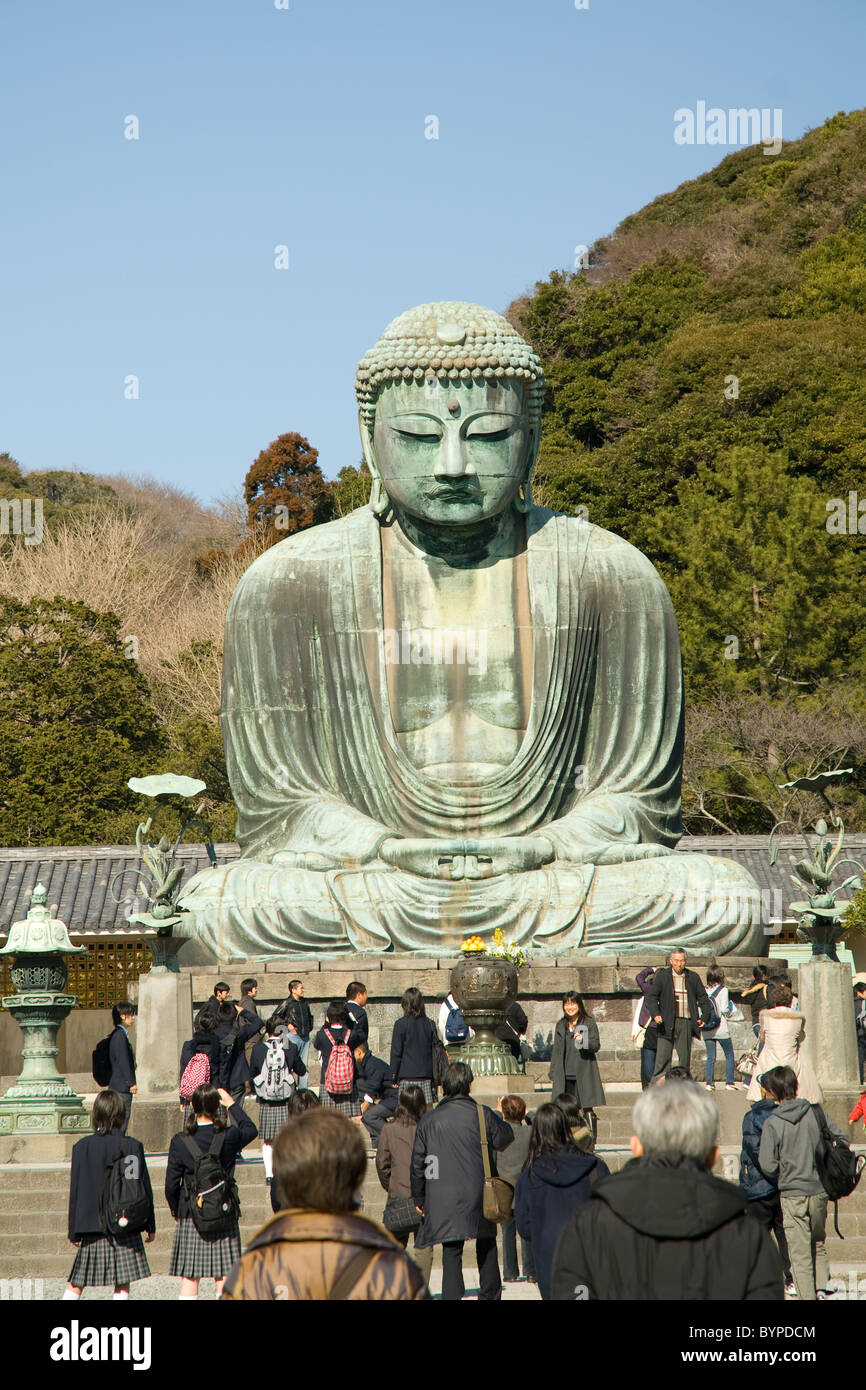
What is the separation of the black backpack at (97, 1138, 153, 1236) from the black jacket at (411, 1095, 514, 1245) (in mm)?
958

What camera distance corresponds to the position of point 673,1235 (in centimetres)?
358

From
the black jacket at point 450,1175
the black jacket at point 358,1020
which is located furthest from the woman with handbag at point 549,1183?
the black jacket at point 358,1020

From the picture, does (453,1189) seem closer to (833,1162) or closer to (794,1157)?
(794,1157)

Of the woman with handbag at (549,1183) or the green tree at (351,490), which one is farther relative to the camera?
the green tree at (351,490)

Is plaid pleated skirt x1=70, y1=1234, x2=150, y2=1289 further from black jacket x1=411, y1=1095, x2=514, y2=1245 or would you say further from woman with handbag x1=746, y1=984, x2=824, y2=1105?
woman with handbag x1=746, y1=984, x2=824, y2=1105

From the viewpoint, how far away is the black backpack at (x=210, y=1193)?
6.83 metres

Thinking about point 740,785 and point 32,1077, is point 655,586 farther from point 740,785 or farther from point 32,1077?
point 740,785

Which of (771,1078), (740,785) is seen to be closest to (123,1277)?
(771,1078)

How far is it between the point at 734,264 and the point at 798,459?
9906 mm

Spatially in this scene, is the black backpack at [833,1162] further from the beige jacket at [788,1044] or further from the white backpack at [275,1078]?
the white backpack at [275,1078]

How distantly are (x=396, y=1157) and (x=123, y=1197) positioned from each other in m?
1.15

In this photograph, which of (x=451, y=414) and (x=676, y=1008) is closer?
(x=676, y=1008)

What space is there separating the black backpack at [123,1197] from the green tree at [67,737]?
19.4 m

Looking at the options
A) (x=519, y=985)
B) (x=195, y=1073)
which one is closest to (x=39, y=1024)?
(x=195, y=1073)
